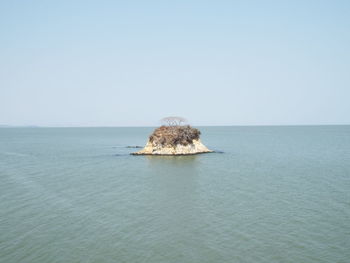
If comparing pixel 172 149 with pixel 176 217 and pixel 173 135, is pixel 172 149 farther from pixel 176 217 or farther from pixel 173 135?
pixel 176 217

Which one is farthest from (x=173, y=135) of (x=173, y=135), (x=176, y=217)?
(x=176, y=217)

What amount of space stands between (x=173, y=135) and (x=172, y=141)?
61.2 inches

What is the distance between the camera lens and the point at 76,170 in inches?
2208

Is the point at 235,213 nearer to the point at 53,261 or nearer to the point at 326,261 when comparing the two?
the point at 326,261

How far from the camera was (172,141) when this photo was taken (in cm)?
7719

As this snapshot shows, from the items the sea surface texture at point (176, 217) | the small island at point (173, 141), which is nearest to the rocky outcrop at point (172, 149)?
the small island at point (173, 141)

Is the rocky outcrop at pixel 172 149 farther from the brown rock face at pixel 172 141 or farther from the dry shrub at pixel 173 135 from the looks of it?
the dry shrub at pixel 173 135

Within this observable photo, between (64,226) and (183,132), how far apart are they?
53867mm

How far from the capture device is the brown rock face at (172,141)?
77.1m

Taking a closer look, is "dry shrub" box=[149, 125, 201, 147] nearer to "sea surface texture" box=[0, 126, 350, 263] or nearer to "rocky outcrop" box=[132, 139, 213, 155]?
"rocky outcrop" box=[132, 139, 213, 155]

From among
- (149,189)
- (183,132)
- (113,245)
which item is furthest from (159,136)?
(113,245)

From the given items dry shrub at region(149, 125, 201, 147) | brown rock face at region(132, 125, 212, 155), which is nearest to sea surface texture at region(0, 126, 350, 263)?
brown rock face at region(132, 125, 212, 155)

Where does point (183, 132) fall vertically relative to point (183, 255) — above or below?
above

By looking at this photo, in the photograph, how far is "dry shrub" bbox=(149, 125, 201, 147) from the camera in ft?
254
